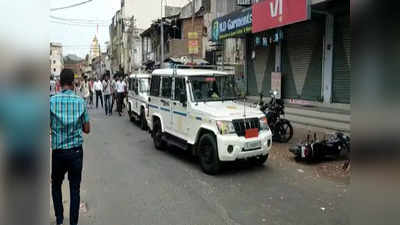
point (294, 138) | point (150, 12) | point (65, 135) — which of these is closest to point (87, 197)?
point (65, 135)

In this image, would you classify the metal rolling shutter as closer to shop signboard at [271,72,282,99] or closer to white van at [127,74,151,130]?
shop signboard at [271,72,282,99]

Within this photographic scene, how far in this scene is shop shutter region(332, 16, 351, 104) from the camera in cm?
1080

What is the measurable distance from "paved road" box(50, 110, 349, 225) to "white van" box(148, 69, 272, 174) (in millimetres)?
498

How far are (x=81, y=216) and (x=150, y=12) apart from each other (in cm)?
4446

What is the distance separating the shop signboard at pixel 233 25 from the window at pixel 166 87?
18.1 feet

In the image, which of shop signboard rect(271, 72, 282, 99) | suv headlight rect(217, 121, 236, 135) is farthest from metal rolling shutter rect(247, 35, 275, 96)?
suv headlight rect(217, 121, 236, 135)

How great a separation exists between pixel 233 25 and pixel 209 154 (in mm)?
9023

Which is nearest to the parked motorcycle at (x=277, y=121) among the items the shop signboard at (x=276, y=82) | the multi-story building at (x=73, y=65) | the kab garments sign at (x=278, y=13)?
the kab garments sign at (x=278, y=13)

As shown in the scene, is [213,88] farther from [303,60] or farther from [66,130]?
[303,60]

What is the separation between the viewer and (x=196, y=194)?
233 inches

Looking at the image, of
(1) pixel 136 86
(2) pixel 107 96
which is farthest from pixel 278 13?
(2) pixel 107 96

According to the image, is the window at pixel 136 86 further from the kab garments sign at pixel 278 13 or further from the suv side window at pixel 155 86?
the kab garments sign at pixel 278 13
